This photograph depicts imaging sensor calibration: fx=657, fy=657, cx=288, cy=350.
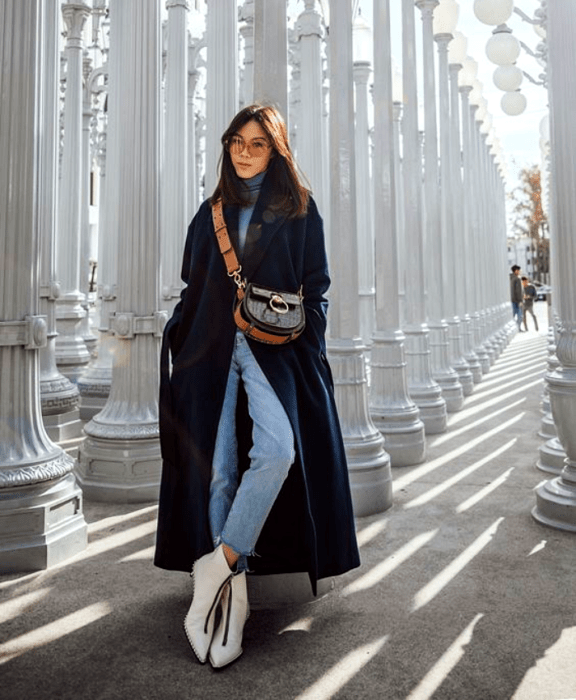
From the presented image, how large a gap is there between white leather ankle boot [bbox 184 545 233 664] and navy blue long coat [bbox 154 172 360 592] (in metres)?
0.07

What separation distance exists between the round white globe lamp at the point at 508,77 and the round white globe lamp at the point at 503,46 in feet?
0.77

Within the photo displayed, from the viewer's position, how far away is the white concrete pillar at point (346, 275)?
5281 millimetres

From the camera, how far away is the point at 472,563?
4.01 metres

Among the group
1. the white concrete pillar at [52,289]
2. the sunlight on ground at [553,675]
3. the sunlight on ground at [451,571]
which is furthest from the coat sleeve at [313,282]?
the white concrete pillar at [52,289]

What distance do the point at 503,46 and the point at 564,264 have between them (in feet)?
18.2

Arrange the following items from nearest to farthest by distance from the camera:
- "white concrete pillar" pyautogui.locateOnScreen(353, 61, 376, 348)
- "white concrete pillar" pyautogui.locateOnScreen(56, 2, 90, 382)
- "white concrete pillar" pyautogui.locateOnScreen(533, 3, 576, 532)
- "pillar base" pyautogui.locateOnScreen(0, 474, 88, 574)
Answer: "pillar base" pyautogui.locateOnScreen(0, 474, 88, 574)
"white concrete pillar" pyautogui.locateOnScreen(533, 3, 576, 532)
"white concrete pillar" pyautogui.locateOnScreen(56, 2, 90, 382)
"white concrete pillar" pyautogui.locateOnScreen(353, 61, 376, 348)

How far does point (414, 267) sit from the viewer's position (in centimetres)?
854

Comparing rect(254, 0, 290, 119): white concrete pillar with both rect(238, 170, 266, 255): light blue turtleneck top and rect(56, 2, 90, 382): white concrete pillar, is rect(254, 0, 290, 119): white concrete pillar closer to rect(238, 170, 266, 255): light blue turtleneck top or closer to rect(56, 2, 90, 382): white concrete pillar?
rect(238, 170, 266, 255): light blue turtleneck top

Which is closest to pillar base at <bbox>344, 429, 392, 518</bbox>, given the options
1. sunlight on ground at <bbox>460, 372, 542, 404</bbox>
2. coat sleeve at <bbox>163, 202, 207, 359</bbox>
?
coat sleeve at <bbox>163, 202, 207, 359</bbox>

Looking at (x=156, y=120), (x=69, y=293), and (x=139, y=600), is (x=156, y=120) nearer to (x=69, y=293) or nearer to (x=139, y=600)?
(x=139, y=600)

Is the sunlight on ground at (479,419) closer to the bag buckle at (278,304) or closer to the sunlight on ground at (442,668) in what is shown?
the sunlight on ground at (442,668)

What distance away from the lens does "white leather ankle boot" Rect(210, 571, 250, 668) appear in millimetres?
2760

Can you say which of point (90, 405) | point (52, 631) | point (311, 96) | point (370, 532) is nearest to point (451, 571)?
point (370, 532)

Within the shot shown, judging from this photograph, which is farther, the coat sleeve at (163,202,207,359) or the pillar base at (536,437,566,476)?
the pillar base at (536,437,566,476)
